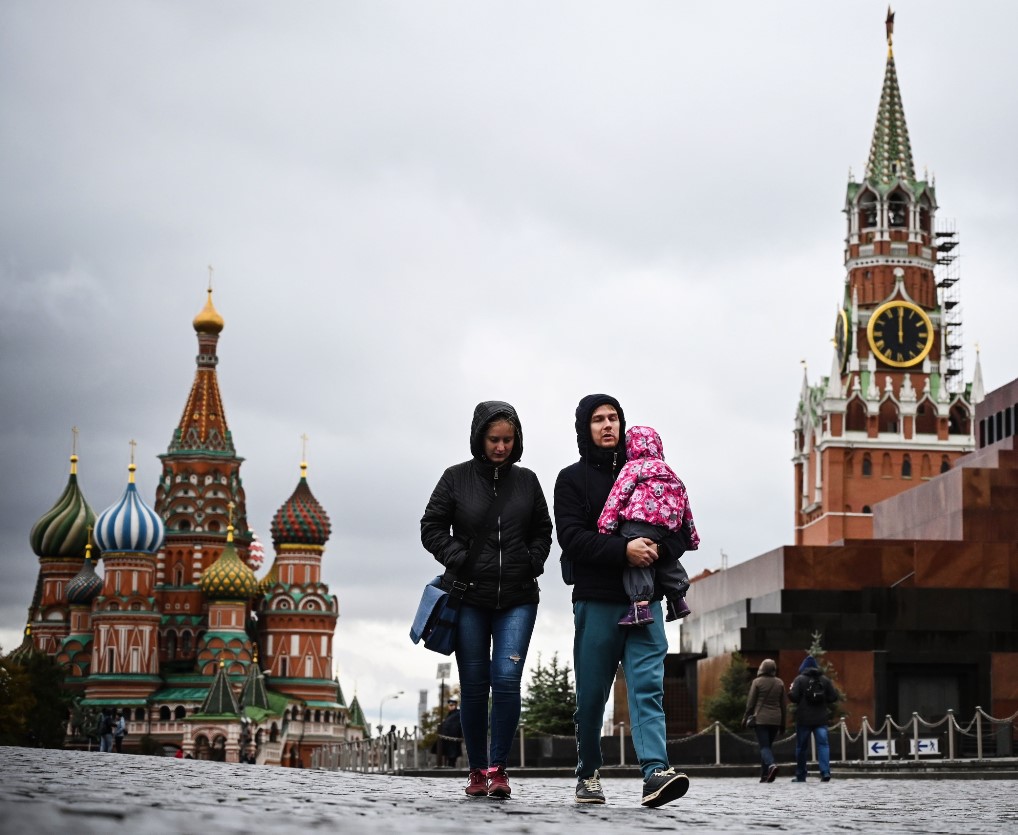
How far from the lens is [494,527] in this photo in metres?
9.62

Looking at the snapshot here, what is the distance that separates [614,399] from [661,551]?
85cm

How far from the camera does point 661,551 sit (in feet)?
30.9

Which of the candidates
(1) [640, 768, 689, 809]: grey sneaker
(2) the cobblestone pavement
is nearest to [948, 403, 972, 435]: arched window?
(2) the cobblestone pavement

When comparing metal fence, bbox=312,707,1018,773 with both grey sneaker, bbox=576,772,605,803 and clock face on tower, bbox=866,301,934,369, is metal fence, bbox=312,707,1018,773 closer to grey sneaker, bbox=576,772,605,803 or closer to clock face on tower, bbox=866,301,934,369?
grey sneaker, bbox=576,772,605,803

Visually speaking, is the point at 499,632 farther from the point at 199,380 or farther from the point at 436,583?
the point at 199,380

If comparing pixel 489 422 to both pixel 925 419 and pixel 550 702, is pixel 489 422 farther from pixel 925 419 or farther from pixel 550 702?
pixel 925 419

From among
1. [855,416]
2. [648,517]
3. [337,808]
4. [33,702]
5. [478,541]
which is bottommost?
[337,808]

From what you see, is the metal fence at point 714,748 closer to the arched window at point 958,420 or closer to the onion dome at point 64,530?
the arched window at point 958,420

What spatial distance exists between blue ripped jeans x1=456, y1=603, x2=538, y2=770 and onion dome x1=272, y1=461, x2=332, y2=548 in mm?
100449

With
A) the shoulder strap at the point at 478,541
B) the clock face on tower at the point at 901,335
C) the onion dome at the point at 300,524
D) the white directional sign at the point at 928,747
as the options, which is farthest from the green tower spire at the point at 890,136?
the shoulder strap at the point at 478,541

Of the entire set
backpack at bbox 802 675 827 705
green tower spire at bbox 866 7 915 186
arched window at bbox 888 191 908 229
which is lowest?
backpack at bbox 802 675 827 705

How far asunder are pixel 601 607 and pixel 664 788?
103 cm

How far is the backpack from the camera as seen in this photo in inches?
765

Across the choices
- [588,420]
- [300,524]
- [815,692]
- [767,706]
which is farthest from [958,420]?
[588,420]
